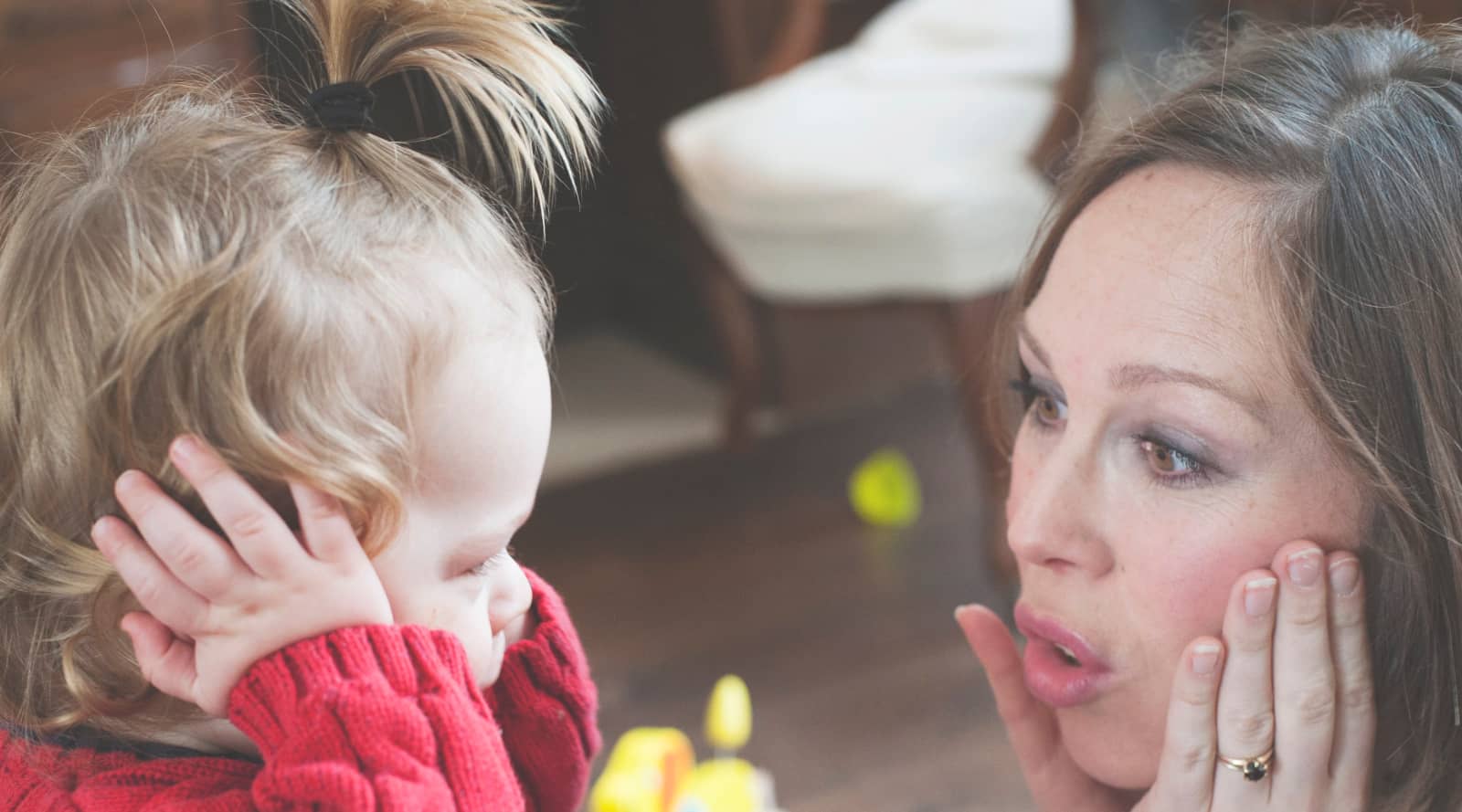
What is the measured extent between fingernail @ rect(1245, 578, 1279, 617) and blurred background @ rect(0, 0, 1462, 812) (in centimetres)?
103

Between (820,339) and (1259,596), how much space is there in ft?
6.70

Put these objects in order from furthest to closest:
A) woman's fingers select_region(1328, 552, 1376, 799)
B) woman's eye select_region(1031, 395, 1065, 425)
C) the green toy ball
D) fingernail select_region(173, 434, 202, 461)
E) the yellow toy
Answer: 1. the green toy ball
2. the yellow toy
3. woman's eye select_region(1031, 395, 1065, 425)
4. woman's fingers select_region(1328, 552, 1376, 799)
5. fingernail select_region(173, 434, 202, 461)

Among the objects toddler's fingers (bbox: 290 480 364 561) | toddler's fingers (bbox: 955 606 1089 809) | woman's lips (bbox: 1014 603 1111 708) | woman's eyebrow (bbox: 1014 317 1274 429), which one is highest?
toddler's fingers (bbox: 290 480 364 561)

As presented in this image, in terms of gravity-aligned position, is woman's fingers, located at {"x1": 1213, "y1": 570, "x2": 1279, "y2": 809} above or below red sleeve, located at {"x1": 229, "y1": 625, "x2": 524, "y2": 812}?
below

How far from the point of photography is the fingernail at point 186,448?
0.69 metres

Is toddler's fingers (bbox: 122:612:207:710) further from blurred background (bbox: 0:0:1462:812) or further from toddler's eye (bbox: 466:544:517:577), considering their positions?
blurred background (bbox: 0:0:1462:812)

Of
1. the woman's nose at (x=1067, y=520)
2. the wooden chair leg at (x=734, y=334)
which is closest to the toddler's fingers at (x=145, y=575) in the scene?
the woman's nose at (x=1067, y=520)

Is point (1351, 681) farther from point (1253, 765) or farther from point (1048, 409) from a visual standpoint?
point (1048, 409)

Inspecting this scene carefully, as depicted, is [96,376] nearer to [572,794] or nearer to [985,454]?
[572,794]

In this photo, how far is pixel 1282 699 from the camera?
0.92 metres

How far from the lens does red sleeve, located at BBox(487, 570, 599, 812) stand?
36.2 inches

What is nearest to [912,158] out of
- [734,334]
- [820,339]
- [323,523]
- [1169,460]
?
[734,334]

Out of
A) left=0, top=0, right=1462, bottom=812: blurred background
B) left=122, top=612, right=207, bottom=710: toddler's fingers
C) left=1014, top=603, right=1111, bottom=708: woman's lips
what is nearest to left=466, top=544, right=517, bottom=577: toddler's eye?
left=122, top=612, right=207, bottom=710: toddler's fingers

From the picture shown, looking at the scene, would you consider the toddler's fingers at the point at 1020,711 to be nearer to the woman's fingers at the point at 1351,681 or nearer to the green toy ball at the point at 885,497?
the woman's fingers at the point at 1351,681
